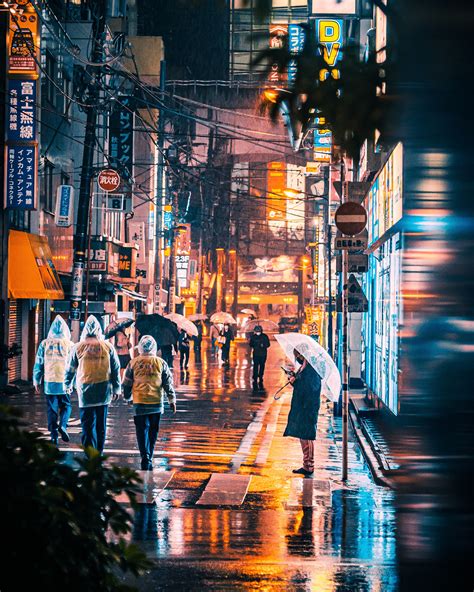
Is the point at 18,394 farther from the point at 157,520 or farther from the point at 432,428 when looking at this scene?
the point at 432,428

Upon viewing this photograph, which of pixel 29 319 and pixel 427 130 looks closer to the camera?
pixel 427 130

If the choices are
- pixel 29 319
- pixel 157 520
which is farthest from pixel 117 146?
pixel 157 520

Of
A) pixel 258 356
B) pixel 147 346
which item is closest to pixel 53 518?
pixel 147 346

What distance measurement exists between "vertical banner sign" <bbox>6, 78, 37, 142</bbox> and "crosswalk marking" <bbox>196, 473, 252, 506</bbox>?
14917 millimetres

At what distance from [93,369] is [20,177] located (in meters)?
13.6

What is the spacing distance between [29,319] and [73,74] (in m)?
10.5

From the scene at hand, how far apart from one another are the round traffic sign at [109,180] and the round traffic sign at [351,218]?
2154 cm

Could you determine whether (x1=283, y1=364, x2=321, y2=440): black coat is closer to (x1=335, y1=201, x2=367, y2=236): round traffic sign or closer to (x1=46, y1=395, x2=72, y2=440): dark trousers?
(x1=335, y1=201, x2=367, y2=236): round traffic sign

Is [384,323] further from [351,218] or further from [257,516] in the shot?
[257,516]

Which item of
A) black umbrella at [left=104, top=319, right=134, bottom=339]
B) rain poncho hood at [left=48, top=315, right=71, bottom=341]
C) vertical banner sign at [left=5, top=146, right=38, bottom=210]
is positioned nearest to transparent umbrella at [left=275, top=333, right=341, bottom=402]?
rain poncho hood at [left=48, top=315, right=71, bottom=341]

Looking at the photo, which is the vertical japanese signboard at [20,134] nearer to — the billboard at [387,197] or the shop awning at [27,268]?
the shop awning at [27,268]

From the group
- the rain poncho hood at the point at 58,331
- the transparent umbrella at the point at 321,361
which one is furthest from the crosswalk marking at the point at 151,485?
the rain poncho hood at the point at 58,331

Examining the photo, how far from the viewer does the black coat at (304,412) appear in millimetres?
14320

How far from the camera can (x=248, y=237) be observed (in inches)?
5172
